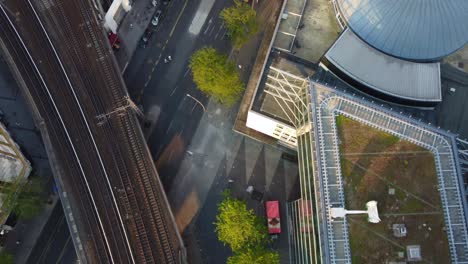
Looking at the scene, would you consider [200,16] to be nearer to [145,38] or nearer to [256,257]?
[145,38]

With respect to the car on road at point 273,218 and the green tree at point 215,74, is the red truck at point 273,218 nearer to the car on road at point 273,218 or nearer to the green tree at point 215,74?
the car on road at point 273,218

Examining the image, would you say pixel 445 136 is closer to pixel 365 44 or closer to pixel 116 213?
pixel 365 44

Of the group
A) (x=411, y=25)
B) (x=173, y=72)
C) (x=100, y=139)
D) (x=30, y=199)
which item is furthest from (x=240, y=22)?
(x=30, y=199)

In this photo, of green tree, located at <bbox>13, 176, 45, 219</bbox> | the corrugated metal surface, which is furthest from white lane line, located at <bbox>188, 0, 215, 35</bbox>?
green tree, located at <bbox>13, 176, 45, 219</bbox>

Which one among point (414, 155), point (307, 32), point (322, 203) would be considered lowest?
point (322, 203)

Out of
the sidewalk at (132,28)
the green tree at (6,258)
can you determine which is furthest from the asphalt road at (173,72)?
the green tree at (6,258)

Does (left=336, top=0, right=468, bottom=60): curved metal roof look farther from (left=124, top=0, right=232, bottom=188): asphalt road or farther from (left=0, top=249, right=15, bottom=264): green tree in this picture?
(left=0, top=249, right=15, bottom=264): green tree

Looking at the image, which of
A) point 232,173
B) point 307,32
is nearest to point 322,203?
point 232,173
